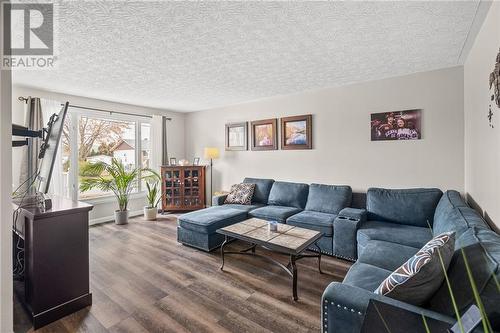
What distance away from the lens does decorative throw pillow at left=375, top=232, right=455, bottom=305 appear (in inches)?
46.9

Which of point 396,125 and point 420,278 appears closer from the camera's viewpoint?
point 420,278

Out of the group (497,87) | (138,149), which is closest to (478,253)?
(497,87)

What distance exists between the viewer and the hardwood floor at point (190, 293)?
6.16ft

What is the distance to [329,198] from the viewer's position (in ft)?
11.9

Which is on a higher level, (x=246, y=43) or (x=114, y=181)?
(x=246, y=43)

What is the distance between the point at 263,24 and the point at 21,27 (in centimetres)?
198

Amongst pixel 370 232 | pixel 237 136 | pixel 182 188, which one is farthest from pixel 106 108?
pixel 370 232

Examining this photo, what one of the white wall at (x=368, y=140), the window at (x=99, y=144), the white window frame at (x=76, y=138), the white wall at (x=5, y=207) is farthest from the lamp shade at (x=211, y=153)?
the white wall at (x=5, y=207)

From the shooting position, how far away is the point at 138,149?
5277 mm

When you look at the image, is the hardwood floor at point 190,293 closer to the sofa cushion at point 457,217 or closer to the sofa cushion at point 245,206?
the sofa cushion at point 245,206

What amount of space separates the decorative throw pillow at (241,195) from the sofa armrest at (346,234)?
1660 millimetres

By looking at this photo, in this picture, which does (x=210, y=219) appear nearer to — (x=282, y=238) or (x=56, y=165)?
(x=282, y=238)

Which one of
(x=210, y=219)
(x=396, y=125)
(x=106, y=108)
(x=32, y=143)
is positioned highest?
(x=106, y=108)

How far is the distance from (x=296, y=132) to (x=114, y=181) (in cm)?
356
